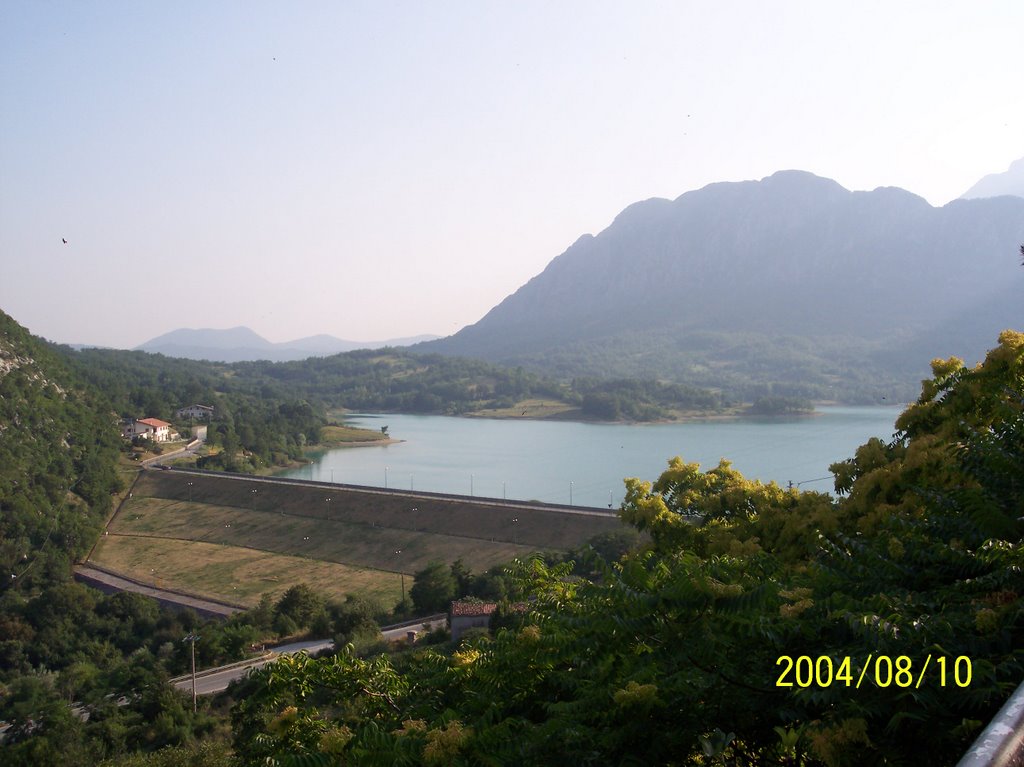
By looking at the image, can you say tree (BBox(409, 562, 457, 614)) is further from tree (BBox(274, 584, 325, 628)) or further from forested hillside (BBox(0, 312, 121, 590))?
forested hillside (BBox(0, 312, 121, 590))

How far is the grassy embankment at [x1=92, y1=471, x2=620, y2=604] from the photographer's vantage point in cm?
2789

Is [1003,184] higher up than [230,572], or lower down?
higher up

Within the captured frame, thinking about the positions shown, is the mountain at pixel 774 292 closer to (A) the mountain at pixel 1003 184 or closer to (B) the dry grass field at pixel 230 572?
(A) the mountain at pixel 1003 184

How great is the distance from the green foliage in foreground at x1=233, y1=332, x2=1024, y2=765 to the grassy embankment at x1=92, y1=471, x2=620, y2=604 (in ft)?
71.0

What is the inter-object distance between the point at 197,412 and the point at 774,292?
101 m

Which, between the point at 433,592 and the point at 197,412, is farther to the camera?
the point at 197,412

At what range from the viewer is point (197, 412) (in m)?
67.3

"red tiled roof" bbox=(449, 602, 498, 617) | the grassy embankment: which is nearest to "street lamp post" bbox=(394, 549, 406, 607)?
the grassy embankment

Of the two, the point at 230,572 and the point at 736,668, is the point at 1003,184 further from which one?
the point at 736,668

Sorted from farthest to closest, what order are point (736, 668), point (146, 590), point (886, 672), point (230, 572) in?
point (230, 572) → point (146, 590) → point (736, 668) → point (886, 672)

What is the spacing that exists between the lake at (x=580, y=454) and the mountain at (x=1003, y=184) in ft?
446

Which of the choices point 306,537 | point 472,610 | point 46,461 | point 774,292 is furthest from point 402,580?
point 774,292

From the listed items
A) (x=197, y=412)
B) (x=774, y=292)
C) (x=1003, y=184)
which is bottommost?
(x=197, y=412)

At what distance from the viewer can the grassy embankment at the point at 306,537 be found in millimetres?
27891
